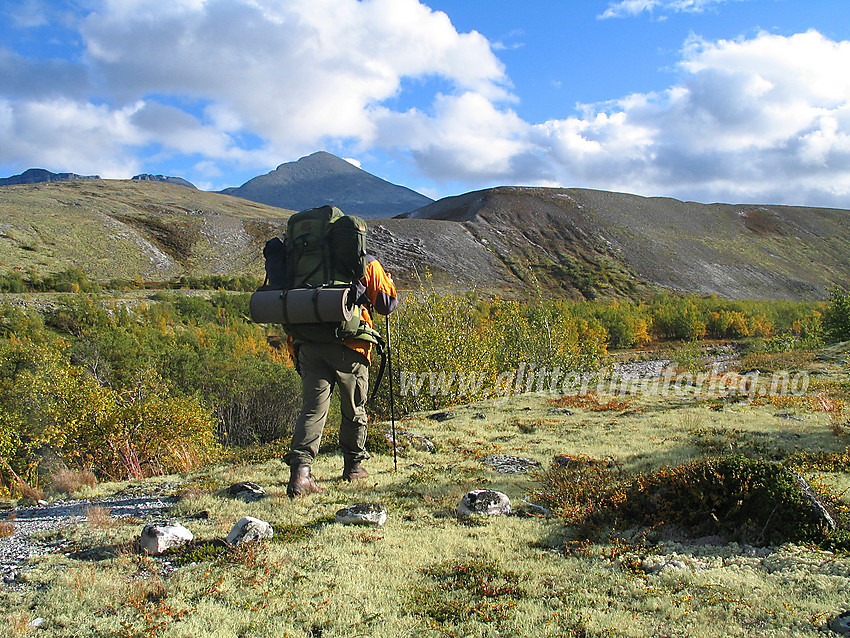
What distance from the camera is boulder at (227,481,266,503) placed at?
563 centimetres

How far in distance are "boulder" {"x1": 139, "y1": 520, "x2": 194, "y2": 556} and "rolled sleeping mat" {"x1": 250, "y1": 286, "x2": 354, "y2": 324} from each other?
6.67 ft

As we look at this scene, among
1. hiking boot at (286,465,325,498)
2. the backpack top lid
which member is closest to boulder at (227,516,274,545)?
hiking boot at (286,465,325,498)

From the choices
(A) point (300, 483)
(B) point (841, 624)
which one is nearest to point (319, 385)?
(A) point (300, 483)

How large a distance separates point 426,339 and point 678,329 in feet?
152

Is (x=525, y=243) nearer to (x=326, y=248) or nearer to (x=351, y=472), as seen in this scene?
(x=351, y=472)

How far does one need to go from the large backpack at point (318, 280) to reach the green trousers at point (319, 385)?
0.17m

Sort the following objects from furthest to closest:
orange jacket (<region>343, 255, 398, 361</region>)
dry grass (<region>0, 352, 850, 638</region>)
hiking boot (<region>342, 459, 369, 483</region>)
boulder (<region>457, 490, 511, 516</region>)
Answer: hiking boot (<region>342, 459, 369, 483</region>)
orange jacket (<region>343, 255, 398, 361</region>)
boulder (<region>457, 490, 511, 516</region>)
dry grass (<region>0, 352, 850, 638</region>)

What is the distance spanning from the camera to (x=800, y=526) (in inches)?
155

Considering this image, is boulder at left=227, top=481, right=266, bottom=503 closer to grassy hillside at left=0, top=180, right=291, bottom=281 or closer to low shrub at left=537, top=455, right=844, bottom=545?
low shrub at left=537, top=455, right=844, bottom=545

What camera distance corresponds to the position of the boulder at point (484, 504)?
16.5 feet

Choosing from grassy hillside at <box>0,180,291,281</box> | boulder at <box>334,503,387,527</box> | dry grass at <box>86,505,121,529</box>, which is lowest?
dry grass at <box>86,505,121,529</box>

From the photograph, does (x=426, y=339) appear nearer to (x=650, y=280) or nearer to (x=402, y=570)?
(x=402, y=570)

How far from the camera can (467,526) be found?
4.75 meters

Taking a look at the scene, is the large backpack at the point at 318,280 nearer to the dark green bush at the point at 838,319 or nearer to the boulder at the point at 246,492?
the boulder at the point at 246,492
